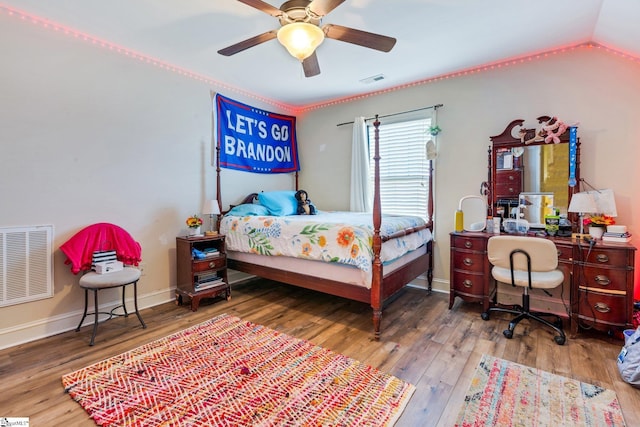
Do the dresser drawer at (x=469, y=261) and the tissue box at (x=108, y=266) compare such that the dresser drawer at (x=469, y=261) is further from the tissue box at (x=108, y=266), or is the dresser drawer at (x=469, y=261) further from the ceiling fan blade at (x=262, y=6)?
the tissue box at (x=108, y=266)

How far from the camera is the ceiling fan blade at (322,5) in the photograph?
1638 millimetres

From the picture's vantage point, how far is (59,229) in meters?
2.52

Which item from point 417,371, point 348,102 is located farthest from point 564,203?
point 348,102

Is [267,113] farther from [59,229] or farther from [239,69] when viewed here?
[59,229]

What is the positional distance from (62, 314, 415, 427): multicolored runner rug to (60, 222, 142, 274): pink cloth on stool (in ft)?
2.91

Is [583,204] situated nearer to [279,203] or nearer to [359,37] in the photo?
[359,37]

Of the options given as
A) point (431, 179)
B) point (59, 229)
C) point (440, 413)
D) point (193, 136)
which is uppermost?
point (193, 136)

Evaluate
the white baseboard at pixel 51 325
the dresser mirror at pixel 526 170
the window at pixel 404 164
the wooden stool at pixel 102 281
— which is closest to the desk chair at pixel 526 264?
the dresser mirror at pixel 526 170

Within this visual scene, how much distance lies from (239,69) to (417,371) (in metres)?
3.35

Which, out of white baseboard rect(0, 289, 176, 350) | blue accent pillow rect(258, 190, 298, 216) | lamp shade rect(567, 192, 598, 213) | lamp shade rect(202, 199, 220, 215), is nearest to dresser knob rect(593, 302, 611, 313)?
lamp shade rect(567, 192, 598, 213)

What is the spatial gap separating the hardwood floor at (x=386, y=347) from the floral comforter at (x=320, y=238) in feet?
2.01

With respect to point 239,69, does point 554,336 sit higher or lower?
A: lower

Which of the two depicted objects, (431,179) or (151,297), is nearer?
(151,297)

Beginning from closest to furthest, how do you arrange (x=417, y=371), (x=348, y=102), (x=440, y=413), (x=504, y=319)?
1. (x=440, y=413)
2. (x=417, y=371)
3. (x=504, y=319)
4. (x=348, y=102)
